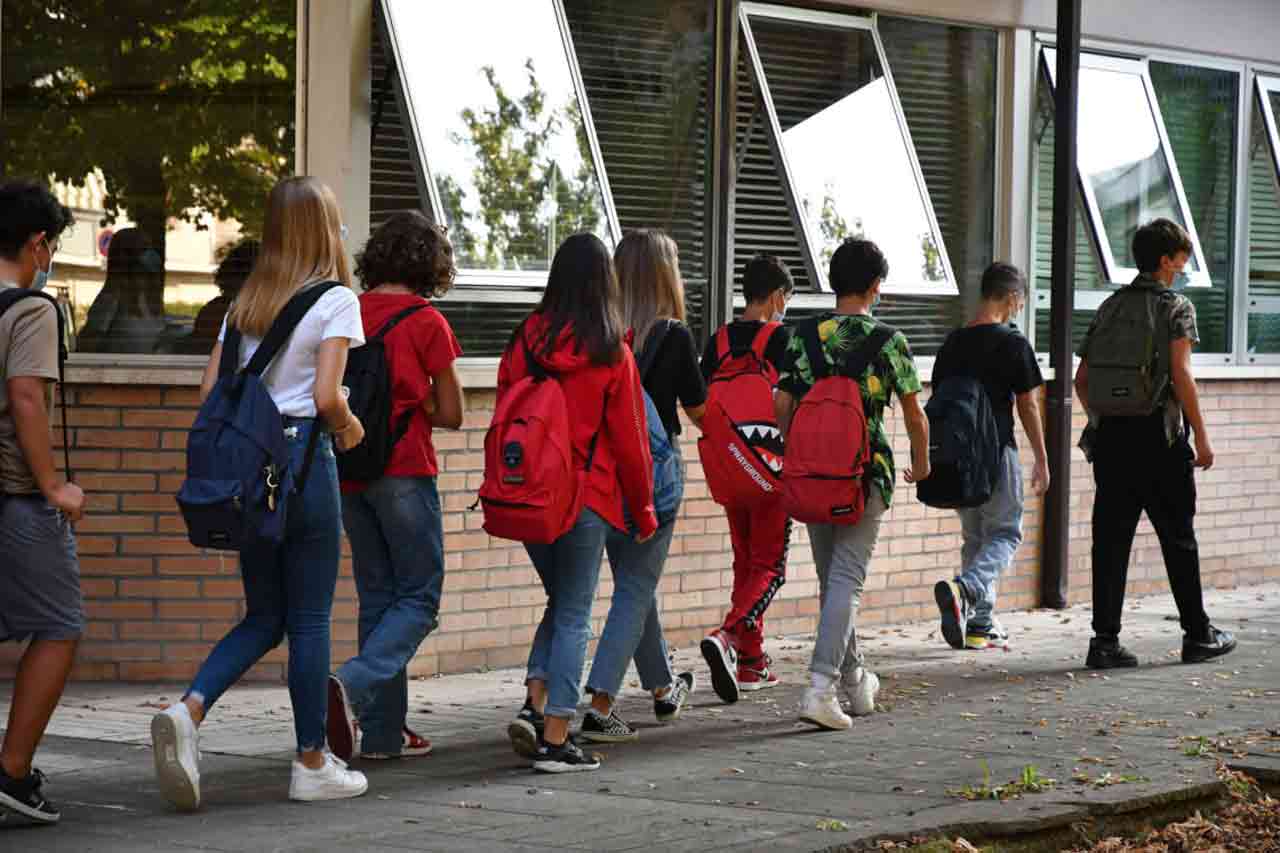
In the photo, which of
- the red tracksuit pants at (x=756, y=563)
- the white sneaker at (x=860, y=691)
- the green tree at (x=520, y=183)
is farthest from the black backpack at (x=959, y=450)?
the green tree at (x=520, y=183)

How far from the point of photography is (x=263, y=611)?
6.46 metres

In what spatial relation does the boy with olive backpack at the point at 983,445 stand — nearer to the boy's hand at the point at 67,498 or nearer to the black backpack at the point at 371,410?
the black backpack at the point at 371,410

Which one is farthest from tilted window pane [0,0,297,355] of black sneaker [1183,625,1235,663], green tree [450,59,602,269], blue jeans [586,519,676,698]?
black sneaker [1183,625,1235,663]

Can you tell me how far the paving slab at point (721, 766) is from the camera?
237 inches

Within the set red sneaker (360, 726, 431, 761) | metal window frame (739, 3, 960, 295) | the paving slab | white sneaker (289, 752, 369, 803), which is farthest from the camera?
metal window frame (739, 3, 960, 295)

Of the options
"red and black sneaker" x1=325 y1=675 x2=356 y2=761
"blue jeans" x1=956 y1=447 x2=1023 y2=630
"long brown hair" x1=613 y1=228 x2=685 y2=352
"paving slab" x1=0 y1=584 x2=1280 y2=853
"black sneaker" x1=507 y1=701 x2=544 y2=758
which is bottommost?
"paving slab" x1=0 y1=584 x2=1280 y2=853

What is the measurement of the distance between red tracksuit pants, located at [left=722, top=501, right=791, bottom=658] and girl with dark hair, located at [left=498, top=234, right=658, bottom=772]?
1.80 m

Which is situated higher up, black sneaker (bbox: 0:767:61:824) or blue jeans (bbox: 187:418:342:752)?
blue jeans (bbox: 187:418:342:752)

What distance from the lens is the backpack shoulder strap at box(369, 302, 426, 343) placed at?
6918mm

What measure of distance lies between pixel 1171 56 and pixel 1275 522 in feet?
9.92

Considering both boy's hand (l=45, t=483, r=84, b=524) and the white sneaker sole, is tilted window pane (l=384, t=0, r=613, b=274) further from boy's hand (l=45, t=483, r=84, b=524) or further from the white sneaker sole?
the white sneaker sole

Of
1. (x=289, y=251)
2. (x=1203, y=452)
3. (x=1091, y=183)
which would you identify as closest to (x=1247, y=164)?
(x=1091, y=183)

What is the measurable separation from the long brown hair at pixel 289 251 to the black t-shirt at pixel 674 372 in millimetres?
1679

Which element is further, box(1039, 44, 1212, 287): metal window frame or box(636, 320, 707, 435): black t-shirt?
box(1039, 44, 1212, 287): metal window frame
